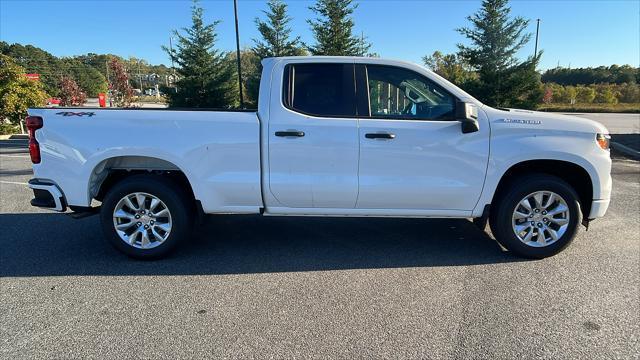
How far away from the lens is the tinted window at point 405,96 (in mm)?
4145

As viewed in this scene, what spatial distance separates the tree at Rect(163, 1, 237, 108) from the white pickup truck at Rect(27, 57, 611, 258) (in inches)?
704

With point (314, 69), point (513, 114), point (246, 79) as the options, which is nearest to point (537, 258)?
point (513, 114)

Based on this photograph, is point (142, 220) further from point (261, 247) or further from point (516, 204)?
point (516, 204)

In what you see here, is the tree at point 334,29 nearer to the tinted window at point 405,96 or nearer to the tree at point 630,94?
the tinted window at point 405,96

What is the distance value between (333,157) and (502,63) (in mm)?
18092

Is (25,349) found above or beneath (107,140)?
beneath

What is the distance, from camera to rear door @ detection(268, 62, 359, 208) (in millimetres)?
4039

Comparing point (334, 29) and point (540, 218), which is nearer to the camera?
point (540, 218)

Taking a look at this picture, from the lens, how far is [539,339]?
114 inches

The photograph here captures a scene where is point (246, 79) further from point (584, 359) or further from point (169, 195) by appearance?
point (584, 359)

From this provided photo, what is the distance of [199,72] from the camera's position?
21.3 metres

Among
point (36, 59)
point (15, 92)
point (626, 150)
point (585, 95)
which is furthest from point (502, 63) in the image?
point (36, 59)

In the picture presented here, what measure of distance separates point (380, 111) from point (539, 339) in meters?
2.35

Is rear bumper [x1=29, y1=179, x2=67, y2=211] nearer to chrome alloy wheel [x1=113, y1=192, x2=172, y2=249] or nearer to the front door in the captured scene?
chrome alloy wheel [x1=113, y1=192, x2=172, y2=249]
